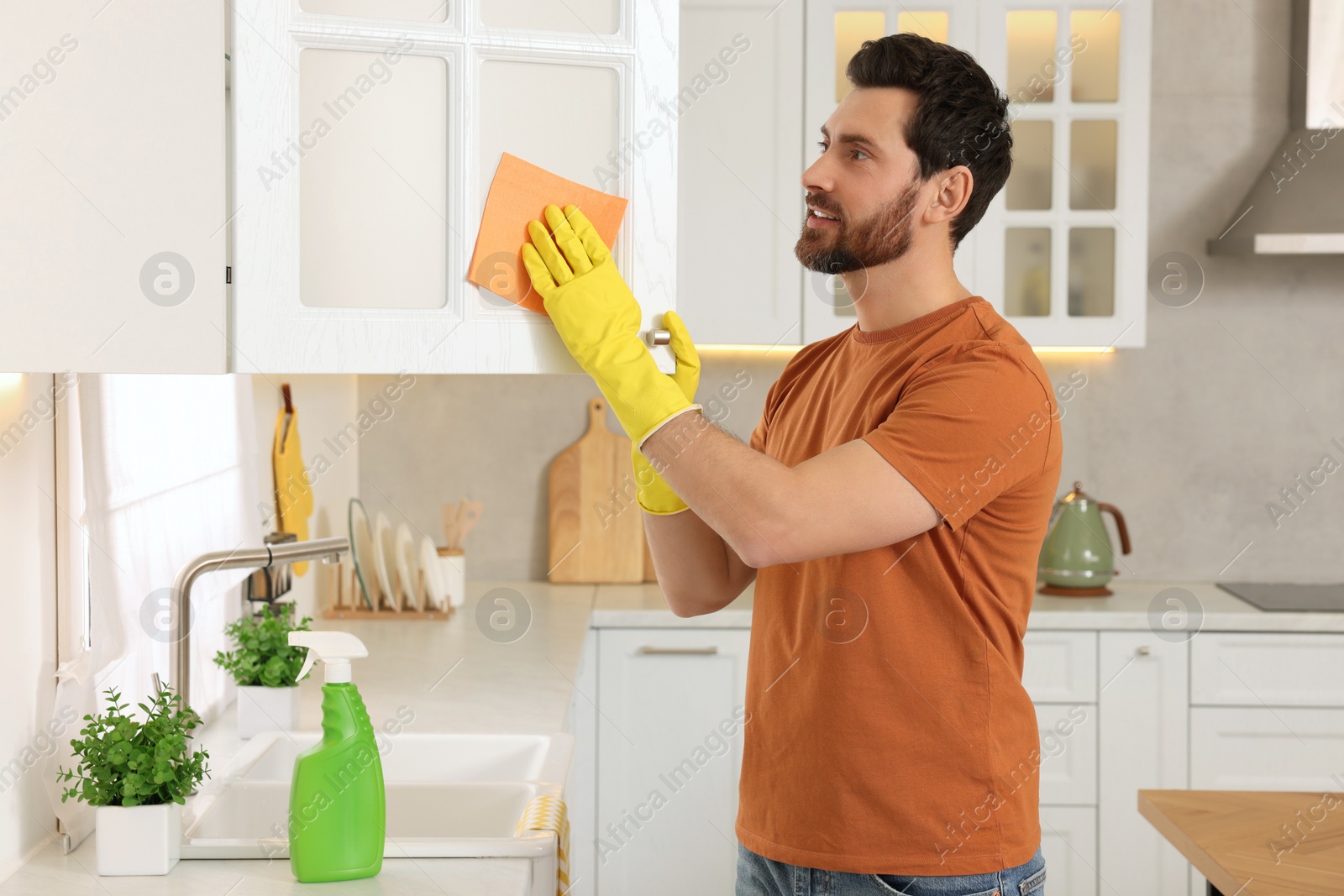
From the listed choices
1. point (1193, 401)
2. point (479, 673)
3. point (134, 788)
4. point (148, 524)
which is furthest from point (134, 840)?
point (1193, 401)

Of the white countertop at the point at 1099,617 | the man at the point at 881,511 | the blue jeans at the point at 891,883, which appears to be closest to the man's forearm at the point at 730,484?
the man at the point at 881,511

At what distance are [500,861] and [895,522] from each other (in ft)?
1.66

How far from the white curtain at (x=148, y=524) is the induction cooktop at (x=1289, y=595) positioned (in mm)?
2103

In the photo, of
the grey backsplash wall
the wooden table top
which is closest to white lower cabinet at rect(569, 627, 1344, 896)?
the grey backsplash wall

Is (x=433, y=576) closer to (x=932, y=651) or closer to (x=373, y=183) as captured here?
(x=932, y=651)

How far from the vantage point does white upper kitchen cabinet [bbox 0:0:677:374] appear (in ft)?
3.00

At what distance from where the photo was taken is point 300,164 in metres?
0.95

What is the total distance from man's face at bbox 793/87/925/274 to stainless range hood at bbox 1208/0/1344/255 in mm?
1653

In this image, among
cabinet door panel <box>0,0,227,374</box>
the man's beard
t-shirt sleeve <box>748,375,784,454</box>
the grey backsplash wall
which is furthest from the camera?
the grey backsplash wall

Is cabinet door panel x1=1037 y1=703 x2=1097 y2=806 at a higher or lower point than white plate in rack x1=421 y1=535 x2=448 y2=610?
lower

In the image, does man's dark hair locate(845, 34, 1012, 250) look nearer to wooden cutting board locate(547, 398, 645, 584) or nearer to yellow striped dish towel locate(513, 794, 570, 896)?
yellow striped dish towel locate(513, 794, 570, 896)

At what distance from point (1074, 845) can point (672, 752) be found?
2.88 ft

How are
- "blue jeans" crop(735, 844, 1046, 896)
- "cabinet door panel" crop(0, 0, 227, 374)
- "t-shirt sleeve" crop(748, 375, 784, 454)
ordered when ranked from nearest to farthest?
1. "cabinet door panel" crop(0, 0, 227, 374)
2. "blue jeans" crop(735, 844, 1046, 896)
3. "t-shirt sleeve" crop(748, 375, 784, 454)

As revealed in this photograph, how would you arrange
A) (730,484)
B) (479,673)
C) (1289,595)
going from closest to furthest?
(730,484), (479,673), (1289,595)
